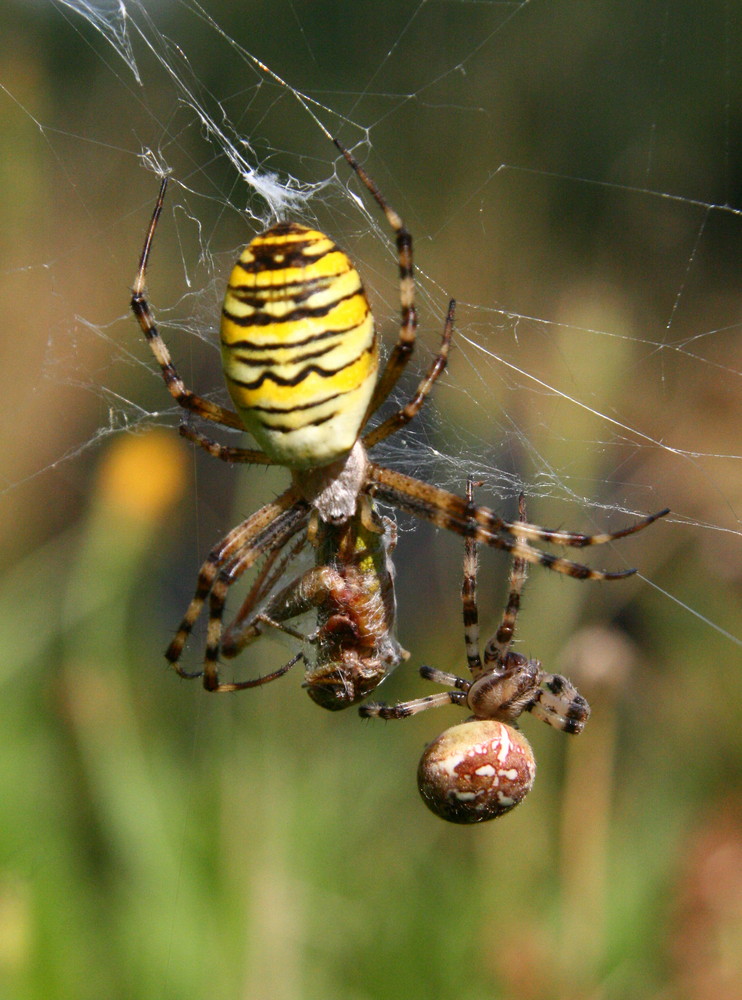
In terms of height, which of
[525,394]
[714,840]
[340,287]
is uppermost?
[340,287]

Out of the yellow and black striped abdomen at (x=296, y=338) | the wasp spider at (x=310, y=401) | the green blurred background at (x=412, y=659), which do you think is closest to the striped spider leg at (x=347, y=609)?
the wasp spider at (x=310, y=401)

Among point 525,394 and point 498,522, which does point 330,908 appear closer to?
point 498,522

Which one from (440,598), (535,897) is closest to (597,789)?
(535,897)

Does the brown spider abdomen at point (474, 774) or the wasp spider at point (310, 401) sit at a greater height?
the wasp spider at point (310, 401)

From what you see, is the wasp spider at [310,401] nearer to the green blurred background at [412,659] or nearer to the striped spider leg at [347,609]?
the striped spider leg at [347,609]

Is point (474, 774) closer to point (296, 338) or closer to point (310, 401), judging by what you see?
point (310, 401)

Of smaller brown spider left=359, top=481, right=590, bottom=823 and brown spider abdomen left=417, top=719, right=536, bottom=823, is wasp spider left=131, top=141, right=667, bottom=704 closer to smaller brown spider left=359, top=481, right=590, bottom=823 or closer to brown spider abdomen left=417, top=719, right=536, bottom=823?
smaller brown spider left=359, top=481, right=590, bottom=823

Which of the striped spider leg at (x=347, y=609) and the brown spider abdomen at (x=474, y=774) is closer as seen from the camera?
the brown spider abdomen at (x=474, y=774)

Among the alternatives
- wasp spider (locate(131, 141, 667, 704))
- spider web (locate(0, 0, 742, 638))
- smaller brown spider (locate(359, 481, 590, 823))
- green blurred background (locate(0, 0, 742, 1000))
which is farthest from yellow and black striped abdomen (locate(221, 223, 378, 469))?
spider web (locate(0, 0, 742, 638))
